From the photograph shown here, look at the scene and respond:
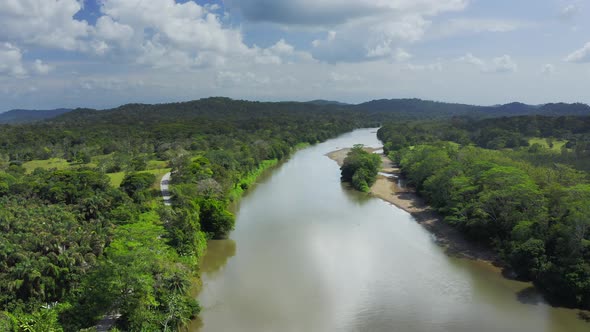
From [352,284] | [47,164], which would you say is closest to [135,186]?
[352,284]

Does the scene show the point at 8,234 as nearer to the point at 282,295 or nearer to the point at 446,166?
the point at 282,295

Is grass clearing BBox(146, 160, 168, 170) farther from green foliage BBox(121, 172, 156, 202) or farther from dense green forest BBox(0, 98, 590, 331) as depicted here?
green foliage BBox(121, 172, 156, 202)

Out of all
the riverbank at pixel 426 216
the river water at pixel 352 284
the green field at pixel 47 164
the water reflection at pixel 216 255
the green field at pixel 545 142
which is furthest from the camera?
the green field at pixel 545 142

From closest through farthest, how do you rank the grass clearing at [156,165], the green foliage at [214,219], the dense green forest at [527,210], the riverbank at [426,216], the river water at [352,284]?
1. the river water at [352,284]
2. the dense green forest at [527,210]
3. the riverbank at [426,216]
4. the green foliage at [214,219]
5. the grass clearing at [156,165]

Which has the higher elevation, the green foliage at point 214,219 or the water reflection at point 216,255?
the green foliage at point 214,219

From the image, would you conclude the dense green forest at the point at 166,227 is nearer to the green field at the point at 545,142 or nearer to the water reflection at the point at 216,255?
the water reflection at the point at 216,255

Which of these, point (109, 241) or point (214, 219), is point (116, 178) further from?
point (109, 241)

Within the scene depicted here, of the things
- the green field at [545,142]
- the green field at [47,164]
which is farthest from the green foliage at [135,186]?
the green field at [545,142]

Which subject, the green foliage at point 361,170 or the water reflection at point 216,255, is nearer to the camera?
the water reflection at point 216,255
